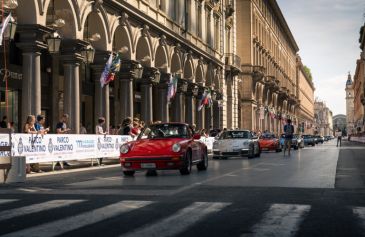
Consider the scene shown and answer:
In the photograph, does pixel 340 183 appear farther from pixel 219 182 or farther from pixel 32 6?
pixel 32 6

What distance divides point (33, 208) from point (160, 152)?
698 centimetres

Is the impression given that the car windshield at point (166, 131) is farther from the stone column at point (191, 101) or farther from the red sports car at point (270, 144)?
the stone column at point (191, 101)

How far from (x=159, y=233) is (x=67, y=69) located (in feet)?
63.5

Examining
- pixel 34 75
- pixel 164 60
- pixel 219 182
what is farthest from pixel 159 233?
pixel 164 60

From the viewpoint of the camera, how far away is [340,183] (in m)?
13.3

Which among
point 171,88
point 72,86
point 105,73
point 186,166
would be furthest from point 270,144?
point 186,166

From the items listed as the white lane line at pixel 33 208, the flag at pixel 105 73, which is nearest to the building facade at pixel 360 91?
the flag at pixel 105 73

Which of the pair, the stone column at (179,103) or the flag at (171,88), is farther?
the stone column at (179,103)

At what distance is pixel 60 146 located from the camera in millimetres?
19391

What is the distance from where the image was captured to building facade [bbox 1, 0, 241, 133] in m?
22.4

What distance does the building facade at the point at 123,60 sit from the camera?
22.4m

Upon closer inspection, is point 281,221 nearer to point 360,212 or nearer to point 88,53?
point 360,212

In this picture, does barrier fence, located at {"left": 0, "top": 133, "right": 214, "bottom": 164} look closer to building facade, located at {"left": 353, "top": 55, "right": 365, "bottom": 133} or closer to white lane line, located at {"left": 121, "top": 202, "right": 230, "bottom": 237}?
white lane line, located at {"left": 121, "top": 202, "right": 230, "bottom": 237}

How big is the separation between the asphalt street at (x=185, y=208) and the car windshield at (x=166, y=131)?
3150mm
